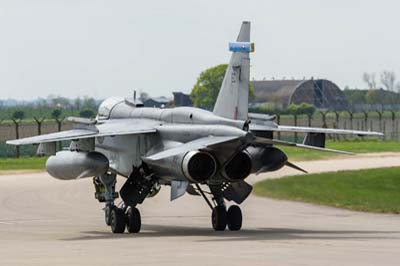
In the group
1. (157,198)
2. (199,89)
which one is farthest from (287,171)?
(199,89)

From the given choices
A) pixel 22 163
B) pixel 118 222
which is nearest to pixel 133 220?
pixel 118 222

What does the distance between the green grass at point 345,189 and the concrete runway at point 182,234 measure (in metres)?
1.25

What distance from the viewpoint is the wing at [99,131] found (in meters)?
26.8

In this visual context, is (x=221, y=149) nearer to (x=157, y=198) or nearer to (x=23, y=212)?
(x=23, y=212)

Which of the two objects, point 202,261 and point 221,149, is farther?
point 221,149

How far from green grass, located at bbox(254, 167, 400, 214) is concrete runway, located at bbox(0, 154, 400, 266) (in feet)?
4.09

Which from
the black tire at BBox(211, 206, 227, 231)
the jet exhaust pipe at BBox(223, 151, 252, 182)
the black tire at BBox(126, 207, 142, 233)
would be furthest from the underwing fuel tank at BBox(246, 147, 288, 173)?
the black tire at BBox(126, 207, 142, 233)

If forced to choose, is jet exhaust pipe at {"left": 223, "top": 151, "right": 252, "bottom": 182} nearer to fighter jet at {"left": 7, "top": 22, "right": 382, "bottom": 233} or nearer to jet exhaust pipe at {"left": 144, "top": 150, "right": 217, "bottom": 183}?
fighter jet at {"left": 7, "top": 22, "right": 382, "bottom": 233}

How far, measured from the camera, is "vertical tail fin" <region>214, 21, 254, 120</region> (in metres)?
27.0

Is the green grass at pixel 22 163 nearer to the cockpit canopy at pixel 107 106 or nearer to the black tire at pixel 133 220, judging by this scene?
the cockpit canopy at pixel 107 106

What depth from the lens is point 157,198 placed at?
40281 millimetres

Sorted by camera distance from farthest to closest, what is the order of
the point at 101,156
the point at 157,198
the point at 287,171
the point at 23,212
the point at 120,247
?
the point at 287,171
the point at 157,198
the point at 23,212
the point at 101,156
the point at 120,247

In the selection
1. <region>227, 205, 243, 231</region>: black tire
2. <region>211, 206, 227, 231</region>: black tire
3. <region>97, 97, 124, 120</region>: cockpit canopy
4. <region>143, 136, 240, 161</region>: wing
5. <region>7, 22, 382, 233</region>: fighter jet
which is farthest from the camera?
<region>97, 97, 124, 120</region>: cockpit canopy

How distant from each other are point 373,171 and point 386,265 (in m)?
27.6
